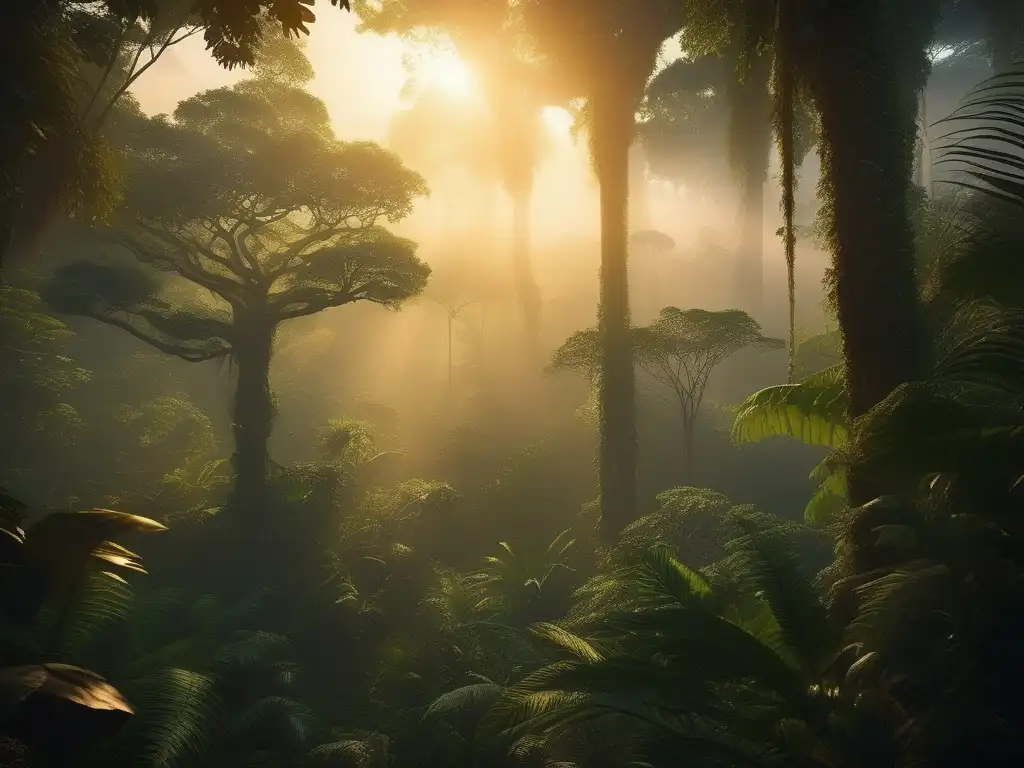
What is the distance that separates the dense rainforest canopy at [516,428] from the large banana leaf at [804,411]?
0.13ft

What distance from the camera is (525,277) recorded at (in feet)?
104

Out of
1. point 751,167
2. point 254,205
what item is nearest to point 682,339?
point 254,205

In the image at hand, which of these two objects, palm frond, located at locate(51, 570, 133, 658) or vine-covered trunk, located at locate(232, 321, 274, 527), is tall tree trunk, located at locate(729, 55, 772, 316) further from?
palm frond, located at locate(51, 570, 133, 658)

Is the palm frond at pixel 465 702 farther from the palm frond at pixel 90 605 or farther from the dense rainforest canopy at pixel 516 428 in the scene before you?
the palm frond at pixel 90 605

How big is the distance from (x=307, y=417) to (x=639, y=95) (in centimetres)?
2754

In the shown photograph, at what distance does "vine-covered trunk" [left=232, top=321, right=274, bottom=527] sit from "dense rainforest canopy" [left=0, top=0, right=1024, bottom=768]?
9 centimetres

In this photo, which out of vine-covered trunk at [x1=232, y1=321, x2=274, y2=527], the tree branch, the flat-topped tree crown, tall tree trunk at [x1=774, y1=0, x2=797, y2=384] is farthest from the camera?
vine-covered trunk at [x1=232, y1=321, x2=274, y2=527]

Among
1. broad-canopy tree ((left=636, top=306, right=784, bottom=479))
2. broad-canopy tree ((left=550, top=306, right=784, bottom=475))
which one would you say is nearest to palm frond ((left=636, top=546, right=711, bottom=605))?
broad-canopy tree ((left=550, top=306, right=784, bottom=475))

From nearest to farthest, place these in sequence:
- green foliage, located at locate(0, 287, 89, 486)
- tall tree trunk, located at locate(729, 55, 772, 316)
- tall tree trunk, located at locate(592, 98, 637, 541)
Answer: tall tree trunk, located at locate(592, 98, 637, 541) → green foliage, located at locate(0, 287, 89, 486) → tall tree trunk, located at locate(729, 55, 772, 316)

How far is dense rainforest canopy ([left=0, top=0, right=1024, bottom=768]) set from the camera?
3498 mm

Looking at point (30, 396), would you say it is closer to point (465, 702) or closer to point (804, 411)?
point (465, 702)

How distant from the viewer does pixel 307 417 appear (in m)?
36.6

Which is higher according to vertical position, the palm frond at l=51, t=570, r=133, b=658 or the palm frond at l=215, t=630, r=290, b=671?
the palm frond at l=51, t=570, r=133, b=658

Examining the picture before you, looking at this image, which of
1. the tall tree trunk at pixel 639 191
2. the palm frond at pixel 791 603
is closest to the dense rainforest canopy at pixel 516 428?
the palm frond at pixel 791 603
